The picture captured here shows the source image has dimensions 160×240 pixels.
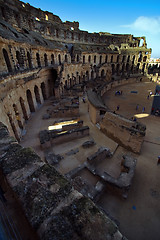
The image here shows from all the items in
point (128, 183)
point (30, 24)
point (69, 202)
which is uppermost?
point (30, 24)

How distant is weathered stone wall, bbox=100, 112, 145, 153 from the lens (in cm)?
865

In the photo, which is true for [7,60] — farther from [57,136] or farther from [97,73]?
[97,73]

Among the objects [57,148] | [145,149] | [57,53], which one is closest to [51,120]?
[57,148]

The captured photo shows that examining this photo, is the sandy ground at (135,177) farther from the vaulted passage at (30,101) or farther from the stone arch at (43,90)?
the stone arch at (43,90)

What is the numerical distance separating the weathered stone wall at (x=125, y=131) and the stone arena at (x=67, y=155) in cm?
7

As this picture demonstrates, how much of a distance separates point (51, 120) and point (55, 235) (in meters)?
11.9

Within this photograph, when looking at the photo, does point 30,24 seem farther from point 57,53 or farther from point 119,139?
point 119,139

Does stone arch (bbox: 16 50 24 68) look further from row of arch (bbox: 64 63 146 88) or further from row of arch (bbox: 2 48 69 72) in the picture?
row of arch (bbox: 64 63 146 88)

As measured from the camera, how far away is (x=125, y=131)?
914 cm

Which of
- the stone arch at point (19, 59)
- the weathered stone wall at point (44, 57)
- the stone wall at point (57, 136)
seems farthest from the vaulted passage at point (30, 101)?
the stone wall at point (57, 136)

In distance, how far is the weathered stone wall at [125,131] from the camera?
8648 millimetres

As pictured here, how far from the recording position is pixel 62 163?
7734 millimetres

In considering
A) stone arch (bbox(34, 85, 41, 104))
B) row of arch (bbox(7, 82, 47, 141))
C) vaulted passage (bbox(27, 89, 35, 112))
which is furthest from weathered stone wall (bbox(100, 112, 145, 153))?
stone arch (bbox(34, 85, 41, 104))

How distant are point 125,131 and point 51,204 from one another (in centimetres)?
821
